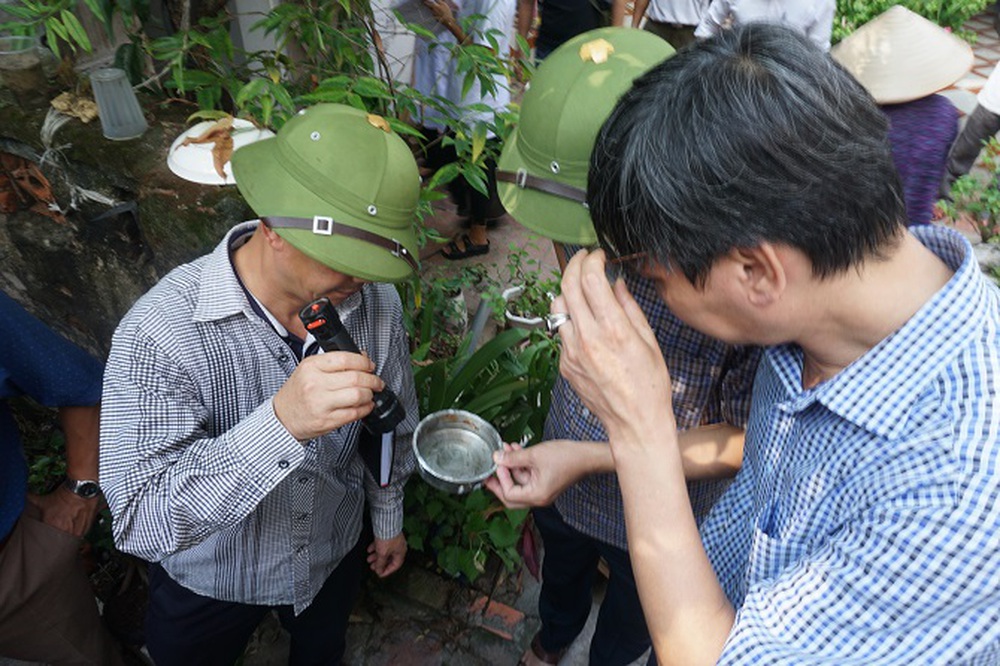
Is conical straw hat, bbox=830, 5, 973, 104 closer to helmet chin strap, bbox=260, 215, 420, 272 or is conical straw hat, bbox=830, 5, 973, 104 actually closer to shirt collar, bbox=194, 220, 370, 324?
helmet chin strap, bbox=260, 215, 420, 272

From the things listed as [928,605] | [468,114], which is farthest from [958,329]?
[468,114]

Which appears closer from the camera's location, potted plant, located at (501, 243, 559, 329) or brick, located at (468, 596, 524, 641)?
brick, located at (468, 596, 524, 641)

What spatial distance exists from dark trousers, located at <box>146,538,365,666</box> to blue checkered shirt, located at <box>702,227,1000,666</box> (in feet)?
4.96

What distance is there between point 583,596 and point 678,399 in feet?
3.64

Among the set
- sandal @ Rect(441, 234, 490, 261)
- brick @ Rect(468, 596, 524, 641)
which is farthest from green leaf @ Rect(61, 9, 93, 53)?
sandal @ Rect(441, 234, 490, 261)

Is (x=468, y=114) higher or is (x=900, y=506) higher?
(x=900, y=506)

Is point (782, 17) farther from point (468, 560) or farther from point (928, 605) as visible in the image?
point (928, 605)

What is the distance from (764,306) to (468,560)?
204cm

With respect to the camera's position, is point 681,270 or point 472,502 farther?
point 472,502

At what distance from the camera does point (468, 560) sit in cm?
283

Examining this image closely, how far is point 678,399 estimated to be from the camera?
193cm

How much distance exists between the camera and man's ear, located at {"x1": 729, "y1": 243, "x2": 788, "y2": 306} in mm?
1068

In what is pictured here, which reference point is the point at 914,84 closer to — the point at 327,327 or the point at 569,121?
the point at 569,121

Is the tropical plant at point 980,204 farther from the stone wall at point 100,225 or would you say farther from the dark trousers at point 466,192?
the stone wall at point 100,225
